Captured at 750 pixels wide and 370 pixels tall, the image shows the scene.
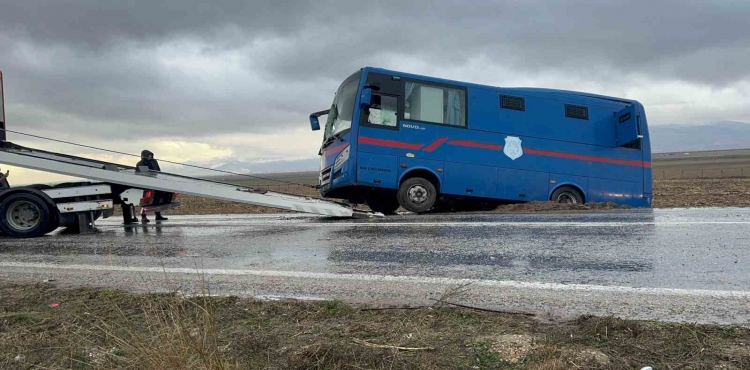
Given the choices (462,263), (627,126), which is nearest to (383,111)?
(627,126)

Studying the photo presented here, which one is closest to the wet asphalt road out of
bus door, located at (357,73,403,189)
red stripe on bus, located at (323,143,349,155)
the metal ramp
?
the metal ramp

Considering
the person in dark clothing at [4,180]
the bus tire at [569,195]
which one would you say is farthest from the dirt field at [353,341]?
the bus tire at [569,195]

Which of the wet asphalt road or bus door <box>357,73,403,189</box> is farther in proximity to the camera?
bus door <box>357,73,403,189</box>

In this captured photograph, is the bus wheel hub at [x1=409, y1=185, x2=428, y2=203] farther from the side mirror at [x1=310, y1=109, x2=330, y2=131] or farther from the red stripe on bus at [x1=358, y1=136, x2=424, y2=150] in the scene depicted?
the side mirror at [x1=310, y1=109, x2=330, y2=131]

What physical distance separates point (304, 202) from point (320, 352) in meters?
6.89

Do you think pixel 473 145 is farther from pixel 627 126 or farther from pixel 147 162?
pixel 147 162

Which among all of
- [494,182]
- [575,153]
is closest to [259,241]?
[494,182]

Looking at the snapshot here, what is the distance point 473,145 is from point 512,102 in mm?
1432

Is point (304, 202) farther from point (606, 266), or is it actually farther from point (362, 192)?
point (606, 266)

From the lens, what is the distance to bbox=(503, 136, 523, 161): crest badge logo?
11242 mm

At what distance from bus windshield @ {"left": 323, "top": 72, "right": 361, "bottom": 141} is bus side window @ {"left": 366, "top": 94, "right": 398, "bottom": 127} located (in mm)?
398

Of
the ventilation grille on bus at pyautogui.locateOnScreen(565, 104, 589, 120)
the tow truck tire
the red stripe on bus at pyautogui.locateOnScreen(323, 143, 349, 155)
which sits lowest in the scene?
the tow truck tire

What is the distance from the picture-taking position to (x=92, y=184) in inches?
338

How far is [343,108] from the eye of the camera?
10820 mm
